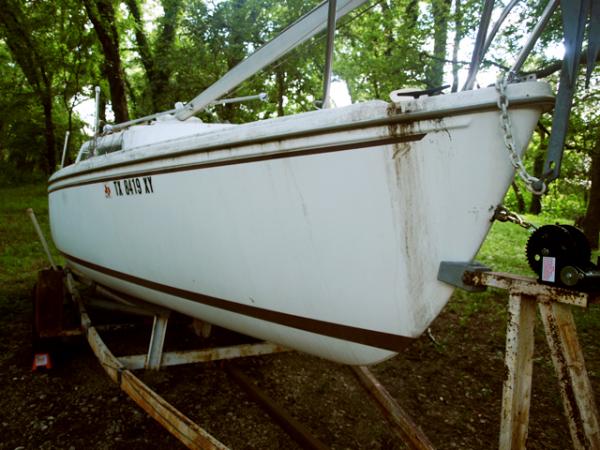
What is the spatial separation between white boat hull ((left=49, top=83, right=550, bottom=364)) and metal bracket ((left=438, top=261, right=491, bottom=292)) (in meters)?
0.03

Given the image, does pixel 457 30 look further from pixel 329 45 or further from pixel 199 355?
pixel 199 355

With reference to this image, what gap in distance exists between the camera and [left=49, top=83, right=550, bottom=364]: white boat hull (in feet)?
4.99

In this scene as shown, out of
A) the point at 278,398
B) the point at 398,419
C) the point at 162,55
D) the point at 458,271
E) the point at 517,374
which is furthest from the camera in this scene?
the point at 162,55

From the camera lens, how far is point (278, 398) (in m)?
2.85

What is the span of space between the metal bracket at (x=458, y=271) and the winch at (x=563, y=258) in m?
0.19

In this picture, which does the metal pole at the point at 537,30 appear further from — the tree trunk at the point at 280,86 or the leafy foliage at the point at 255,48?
the tree trunk at the point at 280,86

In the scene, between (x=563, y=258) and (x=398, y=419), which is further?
(x=398, y=419)

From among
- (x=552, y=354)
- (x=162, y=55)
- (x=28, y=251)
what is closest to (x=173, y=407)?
(x=552, y=354)

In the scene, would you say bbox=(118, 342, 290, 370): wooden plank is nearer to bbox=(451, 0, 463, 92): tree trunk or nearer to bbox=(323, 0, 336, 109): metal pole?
bbox=(323, 0, 336, 109): metal pole

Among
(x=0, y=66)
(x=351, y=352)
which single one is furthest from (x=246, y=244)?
(x=0, y=66)

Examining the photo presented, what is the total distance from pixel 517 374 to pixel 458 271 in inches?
15.7

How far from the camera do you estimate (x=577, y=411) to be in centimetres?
132

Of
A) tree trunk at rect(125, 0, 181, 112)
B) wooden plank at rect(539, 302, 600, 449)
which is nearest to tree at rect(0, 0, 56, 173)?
tree trunk at rect(125, 0, 181, 112)

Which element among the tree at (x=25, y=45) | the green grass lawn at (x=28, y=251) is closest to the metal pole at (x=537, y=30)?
the green grass lawn at (x=28, y=251)
